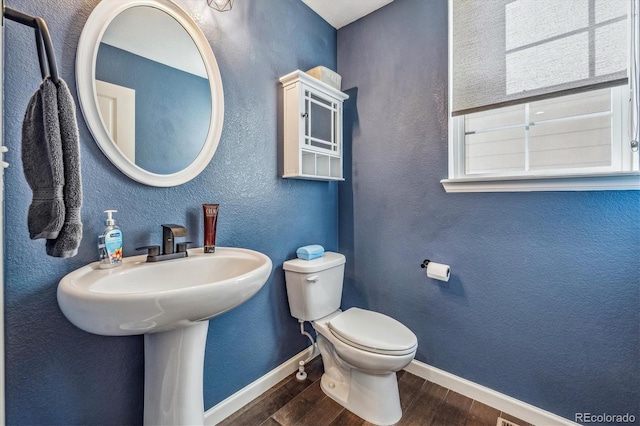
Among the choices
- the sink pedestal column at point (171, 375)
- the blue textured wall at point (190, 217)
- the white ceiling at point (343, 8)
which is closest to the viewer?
the blue textured wall at point (190, 217)

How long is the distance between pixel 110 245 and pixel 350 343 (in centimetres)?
107

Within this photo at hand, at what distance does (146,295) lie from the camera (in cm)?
70

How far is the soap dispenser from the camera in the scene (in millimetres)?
966

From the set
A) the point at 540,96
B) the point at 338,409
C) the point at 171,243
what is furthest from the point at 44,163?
the point at 540,96

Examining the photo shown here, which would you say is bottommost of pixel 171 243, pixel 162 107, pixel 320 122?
pixel 171 243

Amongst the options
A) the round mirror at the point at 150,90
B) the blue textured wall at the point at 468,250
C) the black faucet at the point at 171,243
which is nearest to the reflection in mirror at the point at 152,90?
the round mirror at the point at 150,90

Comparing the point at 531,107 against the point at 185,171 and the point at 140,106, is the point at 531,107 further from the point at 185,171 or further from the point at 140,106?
the point at 140,106

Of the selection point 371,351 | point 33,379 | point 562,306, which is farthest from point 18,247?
point 562,306

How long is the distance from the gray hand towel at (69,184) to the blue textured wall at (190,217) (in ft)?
0.89

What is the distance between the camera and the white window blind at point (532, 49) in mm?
1187

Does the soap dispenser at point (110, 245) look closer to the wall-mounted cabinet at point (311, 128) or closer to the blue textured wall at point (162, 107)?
the blue textured wall at point (162, 107)

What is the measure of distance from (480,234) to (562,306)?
459 millimetres

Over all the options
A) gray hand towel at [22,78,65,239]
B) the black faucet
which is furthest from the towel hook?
the black faucet

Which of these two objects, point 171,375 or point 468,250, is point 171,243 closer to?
point 171,375
